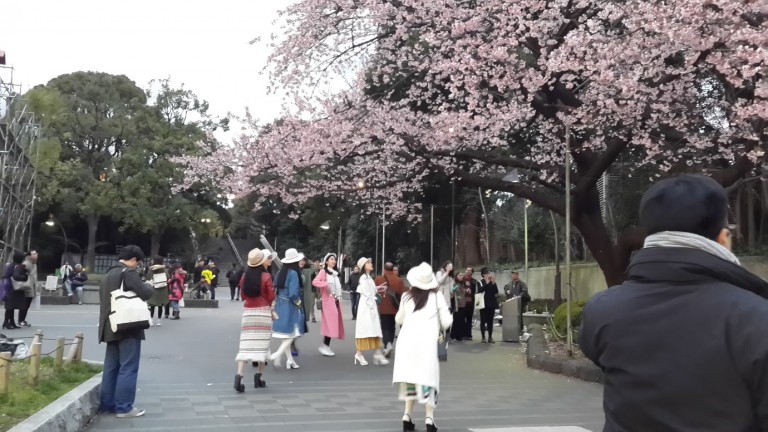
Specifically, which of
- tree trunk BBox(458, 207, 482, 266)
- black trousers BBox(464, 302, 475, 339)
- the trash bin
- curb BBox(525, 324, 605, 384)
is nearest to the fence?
curb BBox(525, 324, 605, 384)

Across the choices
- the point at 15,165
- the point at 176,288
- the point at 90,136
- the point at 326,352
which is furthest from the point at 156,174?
the point at 326,352

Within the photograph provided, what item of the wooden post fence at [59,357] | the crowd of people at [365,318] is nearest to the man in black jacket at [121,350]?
the wooden post fence at [59,357]

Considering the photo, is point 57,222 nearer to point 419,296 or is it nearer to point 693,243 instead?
point 419,296

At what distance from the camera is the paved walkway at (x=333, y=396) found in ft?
22.4

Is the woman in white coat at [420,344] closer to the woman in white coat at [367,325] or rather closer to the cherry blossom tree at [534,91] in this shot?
the woman in white coat at [367,325]

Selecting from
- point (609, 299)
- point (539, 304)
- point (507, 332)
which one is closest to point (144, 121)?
→ point (539, 304)

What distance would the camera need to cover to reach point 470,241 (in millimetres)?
33812

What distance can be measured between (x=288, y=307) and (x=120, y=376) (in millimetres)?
3766

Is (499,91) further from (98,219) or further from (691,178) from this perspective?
(98,219)

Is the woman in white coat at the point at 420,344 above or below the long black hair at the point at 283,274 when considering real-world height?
below

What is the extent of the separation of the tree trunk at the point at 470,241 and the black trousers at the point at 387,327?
20.3 m

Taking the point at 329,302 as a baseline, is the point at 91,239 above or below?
above

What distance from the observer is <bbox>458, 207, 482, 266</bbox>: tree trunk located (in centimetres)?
3266

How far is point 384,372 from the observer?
1066cm
